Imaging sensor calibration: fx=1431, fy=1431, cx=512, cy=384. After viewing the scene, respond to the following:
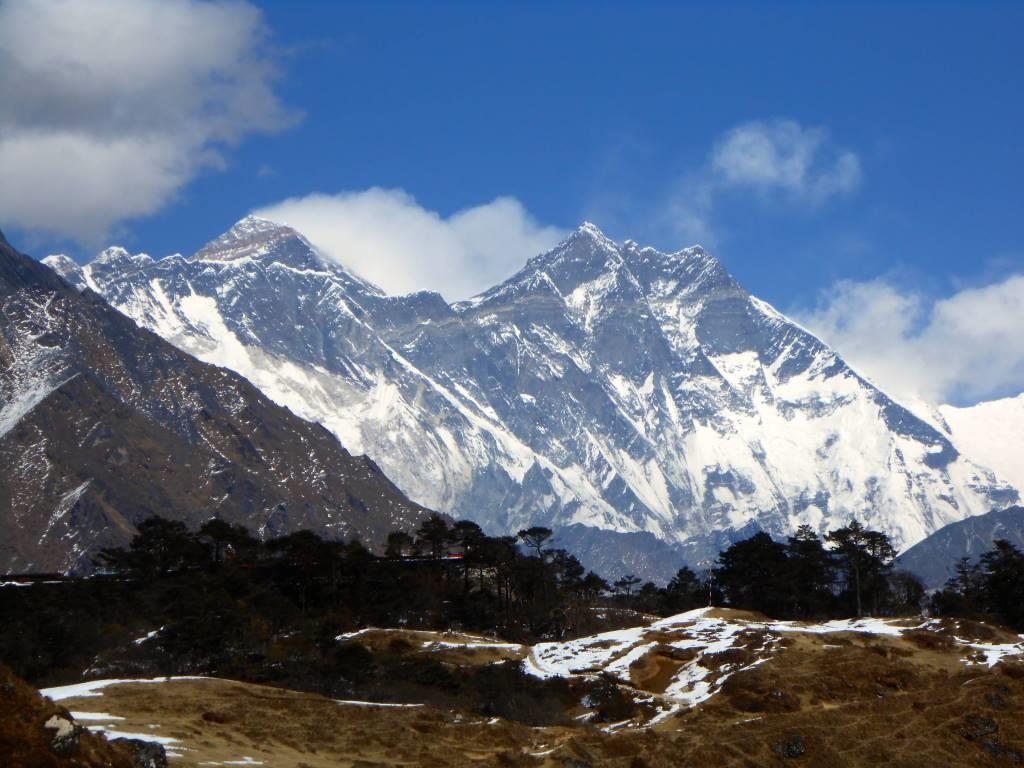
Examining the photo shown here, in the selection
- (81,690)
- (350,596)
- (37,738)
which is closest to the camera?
(37,738)

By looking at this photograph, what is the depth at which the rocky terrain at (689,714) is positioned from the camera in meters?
65.4

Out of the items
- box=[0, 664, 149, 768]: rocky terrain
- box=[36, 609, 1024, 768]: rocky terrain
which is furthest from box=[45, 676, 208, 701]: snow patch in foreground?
box=[0, 664, 149, 768]: rocky terrain

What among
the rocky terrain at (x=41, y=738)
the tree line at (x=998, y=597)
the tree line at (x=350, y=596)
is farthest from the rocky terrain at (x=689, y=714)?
the tree line at (x=998, y=597)

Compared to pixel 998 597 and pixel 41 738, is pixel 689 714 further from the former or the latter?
pixel 998 597

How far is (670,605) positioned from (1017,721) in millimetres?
121941

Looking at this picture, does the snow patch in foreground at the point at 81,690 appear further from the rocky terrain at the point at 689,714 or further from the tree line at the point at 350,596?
the tree line at the point at 350,596

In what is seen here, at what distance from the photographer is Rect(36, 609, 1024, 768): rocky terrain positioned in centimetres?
6538

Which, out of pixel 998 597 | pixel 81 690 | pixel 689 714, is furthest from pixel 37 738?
pixel 998 597

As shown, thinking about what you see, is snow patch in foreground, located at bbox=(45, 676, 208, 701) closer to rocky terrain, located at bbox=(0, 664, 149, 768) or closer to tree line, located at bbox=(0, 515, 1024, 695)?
rocky terrain, located at bbox=(0, 664, 149, 768)

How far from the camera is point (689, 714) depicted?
83.8 m

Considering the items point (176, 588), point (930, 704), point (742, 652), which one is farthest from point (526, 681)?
point (176, 588)

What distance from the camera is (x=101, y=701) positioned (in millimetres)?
70812

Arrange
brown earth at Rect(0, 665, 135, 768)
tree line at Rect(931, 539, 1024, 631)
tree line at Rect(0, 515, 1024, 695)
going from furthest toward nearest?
tree line at Rect(931, 539, 1024, 631)
tree line at Rect(0, 515, 1024, 695)
brown earth at Rect(0, 665, 135, 768)

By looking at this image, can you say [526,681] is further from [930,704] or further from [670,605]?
[670,605]
